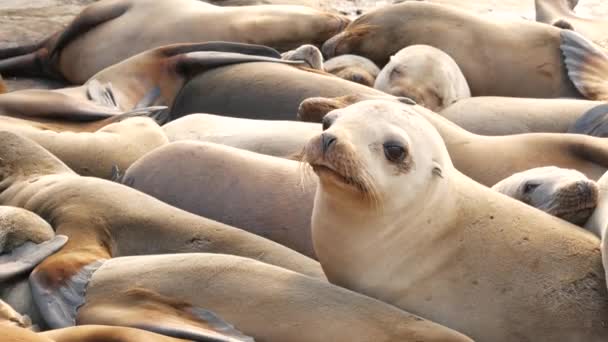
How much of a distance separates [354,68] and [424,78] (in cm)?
65

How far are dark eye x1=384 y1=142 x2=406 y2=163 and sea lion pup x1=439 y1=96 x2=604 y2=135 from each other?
7.16ft

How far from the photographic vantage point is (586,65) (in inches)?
289

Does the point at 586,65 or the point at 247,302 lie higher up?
the point at 247,302

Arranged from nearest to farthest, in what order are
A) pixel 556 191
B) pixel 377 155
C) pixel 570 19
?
pixel 377 155 < pixel 556 191 < pixel 570 19

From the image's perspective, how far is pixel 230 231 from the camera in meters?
4.84

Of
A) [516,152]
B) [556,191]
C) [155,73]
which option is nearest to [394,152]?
[556,191]

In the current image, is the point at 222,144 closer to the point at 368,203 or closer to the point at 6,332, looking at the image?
the point at 368,203

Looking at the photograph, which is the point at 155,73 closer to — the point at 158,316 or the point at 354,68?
the point at 354,68

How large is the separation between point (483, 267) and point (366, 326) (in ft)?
1.78

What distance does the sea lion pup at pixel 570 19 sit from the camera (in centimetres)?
864

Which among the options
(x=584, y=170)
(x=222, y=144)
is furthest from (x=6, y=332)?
(x=584, y=170)

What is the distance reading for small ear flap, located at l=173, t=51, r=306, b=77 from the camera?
24.0ft

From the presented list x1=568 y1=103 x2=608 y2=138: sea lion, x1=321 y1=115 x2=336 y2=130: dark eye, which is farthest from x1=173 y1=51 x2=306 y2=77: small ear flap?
x1=321 y1=115 x2=336 y2=130: dark eye

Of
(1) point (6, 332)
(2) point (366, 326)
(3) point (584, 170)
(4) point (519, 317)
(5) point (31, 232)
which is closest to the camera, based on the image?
(1) point (6, 332)
